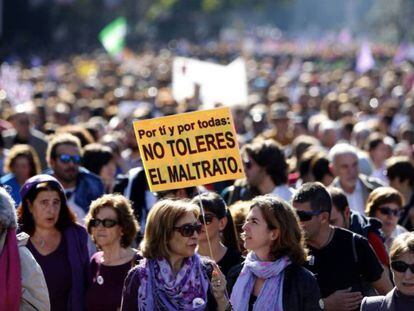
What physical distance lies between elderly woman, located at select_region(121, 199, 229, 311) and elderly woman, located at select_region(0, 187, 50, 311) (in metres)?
0.42

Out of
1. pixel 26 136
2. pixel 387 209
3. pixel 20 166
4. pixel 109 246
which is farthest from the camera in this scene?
pixel 26 136

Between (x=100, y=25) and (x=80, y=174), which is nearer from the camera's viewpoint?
(x=80, y=174)

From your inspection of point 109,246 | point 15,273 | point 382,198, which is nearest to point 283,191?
point 382,198

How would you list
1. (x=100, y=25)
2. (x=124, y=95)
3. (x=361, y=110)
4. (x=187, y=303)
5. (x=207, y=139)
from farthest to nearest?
1. (x=100, y=25)
2. (x=124, y=95)
3. (x=361, y=110)
4. (x=207, y=139)
5. (x=187, y=303)

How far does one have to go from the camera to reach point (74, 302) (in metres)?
7.88

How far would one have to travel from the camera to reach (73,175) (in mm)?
10398

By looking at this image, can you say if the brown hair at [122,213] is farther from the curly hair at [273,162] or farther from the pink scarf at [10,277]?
the curly hair at [273,162]

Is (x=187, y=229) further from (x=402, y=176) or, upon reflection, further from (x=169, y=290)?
(x=402, y=176)

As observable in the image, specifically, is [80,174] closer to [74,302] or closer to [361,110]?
[74,302]

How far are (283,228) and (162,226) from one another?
2.01ft

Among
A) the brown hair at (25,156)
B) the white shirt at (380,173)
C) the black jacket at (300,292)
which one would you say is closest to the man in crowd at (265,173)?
the brown hair at (25,156)

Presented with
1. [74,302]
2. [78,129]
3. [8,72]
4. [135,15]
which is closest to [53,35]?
[135,15]

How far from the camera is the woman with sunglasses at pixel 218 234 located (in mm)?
7895

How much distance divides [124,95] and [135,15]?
70.6 metres
